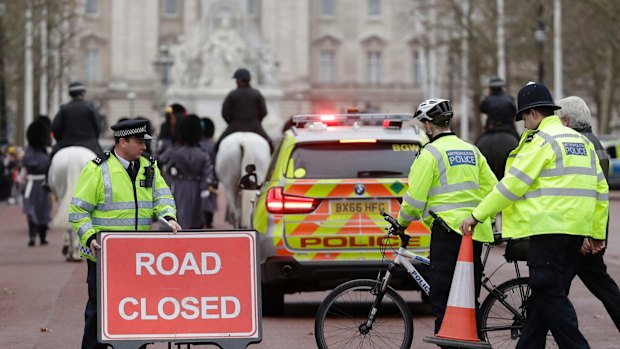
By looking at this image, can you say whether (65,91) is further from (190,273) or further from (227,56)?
(190,273)

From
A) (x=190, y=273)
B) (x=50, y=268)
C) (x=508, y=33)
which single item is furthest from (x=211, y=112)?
(x=190, y=273)

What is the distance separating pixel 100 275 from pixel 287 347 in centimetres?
296

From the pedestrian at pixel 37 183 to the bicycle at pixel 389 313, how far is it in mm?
13278

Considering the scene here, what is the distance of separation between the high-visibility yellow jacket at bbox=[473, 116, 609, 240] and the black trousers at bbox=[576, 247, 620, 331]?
3.80 feet

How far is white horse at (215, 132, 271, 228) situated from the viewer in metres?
22.3

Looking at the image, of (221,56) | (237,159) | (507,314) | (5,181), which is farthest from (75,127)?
(221,56)

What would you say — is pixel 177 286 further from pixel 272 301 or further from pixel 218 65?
pixel 218 65

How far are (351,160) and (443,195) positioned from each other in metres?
3.52

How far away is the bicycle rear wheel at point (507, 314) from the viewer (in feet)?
36.0

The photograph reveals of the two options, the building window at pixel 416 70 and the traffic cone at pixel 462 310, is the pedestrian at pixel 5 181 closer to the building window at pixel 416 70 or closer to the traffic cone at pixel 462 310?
the traffic cone at pixel 462 310

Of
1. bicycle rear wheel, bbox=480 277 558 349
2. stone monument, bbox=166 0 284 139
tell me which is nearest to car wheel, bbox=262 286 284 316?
bicycle rear wheel, bbox=480 277 558 349

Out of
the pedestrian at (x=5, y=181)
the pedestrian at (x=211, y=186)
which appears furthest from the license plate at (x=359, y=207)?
the pedestrian at (x=5, y=181)

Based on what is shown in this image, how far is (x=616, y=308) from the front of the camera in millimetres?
11477

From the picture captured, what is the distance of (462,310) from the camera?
35.0 ft
